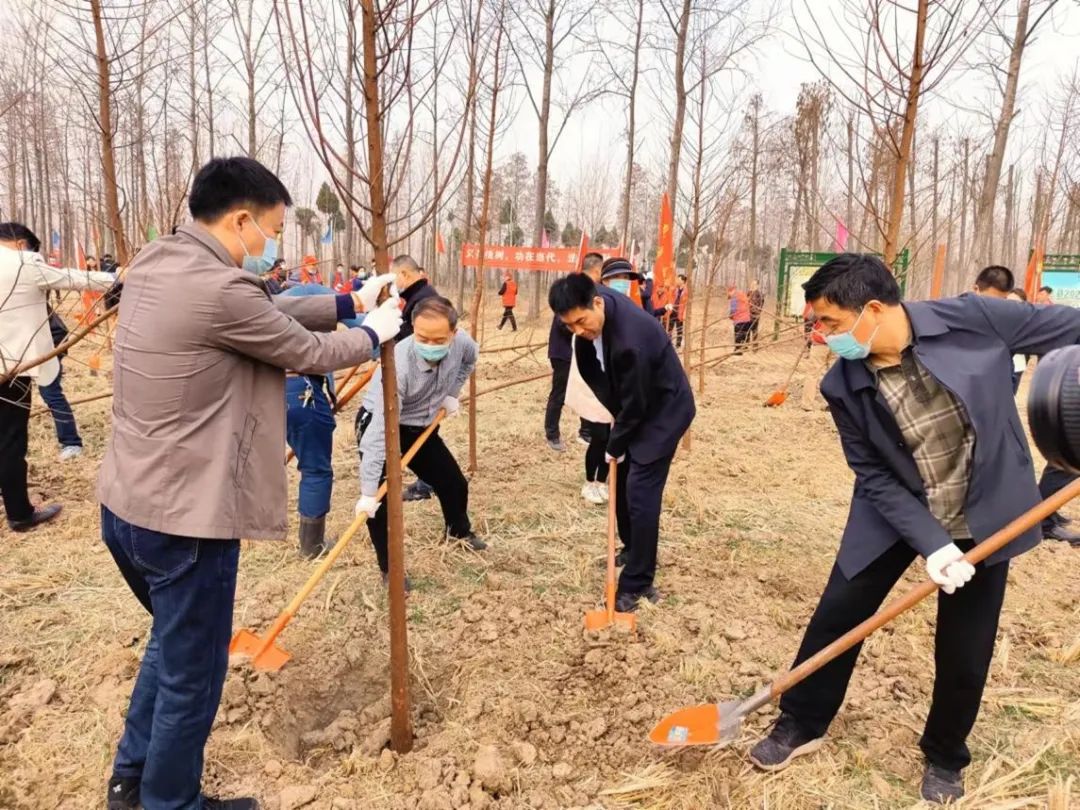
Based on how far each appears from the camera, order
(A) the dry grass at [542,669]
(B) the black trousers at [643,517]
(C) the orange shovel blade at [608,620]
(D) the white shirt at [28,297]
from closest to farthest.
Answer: (A) the dry grass at [542,669]
(C) the orange shovel blade at [608,620]
(B) the black trousers at [643,517]
(D) the white shirt at [28,297]

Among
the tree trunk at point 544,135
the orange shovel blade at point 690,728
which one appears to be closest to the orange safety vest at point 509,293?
the tree trunk at point 544,135

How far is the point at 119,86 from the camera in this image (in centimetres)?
397

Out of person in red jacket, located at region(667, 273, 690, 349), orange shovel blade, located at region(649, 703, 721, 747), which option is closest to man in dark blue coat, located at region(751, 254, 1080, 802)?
orange shovel blade, located at region(649, 703, 721, 747)

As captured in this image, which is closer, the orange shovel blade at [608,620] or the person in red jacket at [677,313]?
the orange shovel blade at [608,620]

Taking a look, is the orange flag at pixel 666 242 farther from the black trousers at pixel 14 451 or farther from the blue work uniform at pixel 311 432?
the black trousers at pixel 14 451

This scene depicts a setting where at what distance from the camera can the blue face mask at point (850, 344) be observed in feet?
6.13

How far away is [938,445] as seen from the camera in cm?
188

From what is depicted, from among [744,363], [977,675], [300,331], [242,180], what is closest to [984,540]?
[977,675]

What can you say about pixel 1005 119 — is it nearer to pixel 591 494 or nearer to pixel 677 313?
pixel 677 313

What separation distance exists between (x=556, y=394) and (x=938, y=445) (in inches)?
165

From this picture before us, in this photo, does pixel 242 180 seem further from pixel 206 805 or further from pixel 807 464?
pixel 807 464

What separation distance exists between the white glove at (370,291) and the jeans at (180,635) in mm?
749

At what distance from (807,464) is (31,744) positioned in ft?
17.7

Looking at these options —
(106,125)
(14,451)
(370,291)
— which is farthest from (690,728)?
(106,125)
